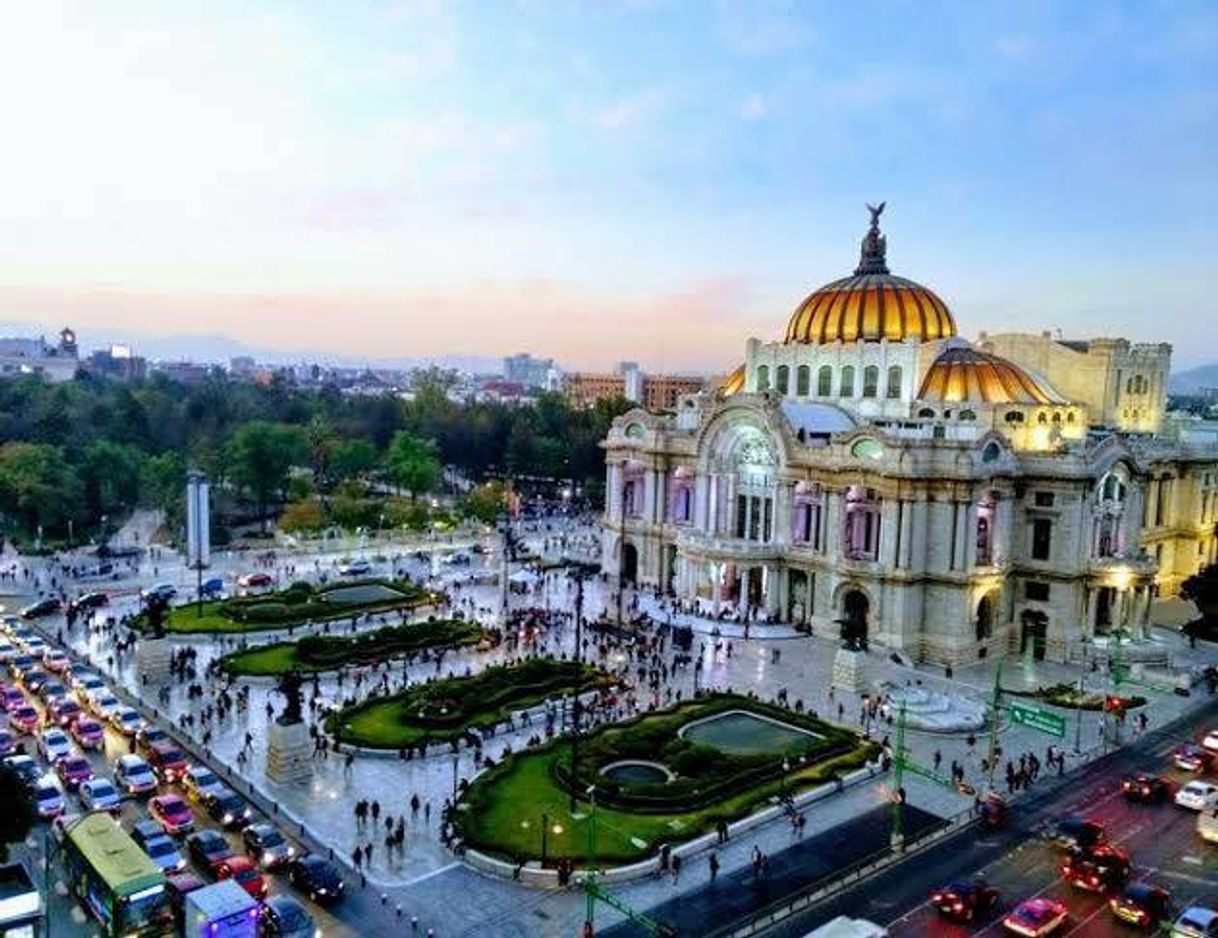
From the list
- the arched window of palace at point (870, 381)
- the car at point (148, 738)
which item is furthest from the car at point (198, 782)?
the arched window of palace at point (870, 381)

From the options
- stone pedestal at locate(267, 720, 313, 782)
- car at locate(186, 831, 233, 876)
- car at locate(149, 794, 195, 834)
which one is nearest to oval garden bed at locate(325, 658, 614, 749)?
stone pedestal at locate(267, 720, 313, 782)

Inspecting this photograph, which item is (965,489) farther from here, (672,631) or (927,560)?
(672,631)

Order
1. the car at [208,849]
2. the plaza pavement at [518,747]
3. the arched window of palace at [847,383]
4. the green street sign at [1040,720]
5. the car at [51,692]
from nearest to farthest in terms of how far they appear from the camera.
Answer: the plaza pavement at [518,747]
the car at [208,849]
the green street sign at [1040,720]
the car at [51,692]
the arched window of palace at [847,383]

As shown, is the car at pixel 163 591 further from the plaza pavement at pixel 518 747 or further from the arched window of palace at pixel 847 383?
the arched window of palace at pixel 847 383

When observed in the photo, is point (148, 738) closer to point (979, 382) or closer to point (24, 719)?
point (24, 719)

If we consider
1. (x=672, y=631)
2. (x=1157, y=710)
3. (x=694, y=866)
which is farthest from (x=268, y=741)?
(x=1157, y=710)

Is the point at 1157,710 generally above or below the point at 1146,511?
below

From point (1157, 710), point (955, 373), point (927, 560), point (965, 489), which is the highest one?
point (955, 373)
